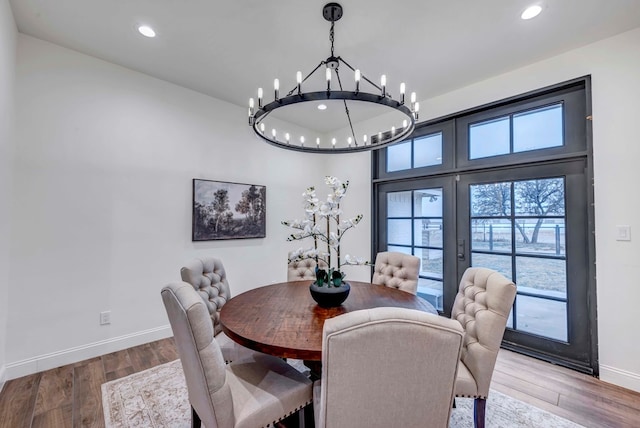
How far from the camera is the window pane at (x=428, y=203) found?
3462mm

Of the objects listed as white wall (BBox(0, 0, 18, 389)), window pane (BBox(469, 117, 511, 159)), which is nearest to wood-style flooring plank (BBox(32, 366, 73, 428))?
white wall (BBox(0, 0, 18, 389))

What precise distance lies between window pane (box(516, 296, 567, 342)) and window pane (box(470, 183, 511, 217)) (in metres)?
0.90

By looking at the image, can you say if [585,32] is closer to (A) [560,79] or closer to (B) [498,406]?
(A) [560,79]

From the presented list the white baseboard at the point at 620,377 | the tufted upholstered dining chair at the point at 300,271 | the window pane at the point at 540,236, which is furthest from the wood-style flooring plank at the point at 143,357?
the white baseboard at the point at 620,377

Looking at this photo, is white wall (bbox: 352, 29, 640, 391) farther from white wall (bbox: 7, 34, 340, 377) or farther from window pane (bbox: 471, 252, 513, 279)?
white wall (bbox: 7, 34, 340, 377)

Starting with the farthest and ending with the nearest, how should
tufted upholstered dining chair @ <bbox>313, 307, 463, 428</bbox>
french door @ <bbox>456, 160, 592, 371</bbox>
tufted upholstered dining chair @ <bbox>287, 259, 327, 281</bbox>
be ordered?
tufted upholstered dining chair @ <bbox>287, 259, 327, 281</bbox> < french door @ <bbox>456, 160, 592, 371</bbox> < tufted upholstered dining chair @ <bbox>313, 307, 463, 428</bbox>

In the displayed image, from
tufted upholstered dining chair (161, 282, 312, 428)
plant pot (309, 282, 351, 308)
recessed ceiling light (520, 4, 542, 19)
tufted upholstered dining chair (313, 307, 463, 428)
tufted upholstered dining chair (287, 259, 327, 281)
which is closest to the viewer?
tufted upholstered dining chair (313, 307, 463, 428)

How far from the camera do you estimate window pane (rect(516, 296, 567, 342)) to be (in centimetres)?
261

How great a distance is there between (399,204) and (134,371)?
134 inches

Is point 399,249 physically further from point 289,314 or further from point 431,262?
point 289,314

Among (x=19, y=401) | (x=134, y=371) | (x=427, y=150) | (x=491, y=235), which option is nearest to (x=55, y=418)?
(x=19, y=401)

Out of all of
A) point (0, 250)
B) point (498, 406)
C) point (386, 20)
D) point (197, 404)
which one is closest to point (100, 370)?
point (0, 250)

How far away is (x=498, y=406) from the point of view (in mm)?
1977

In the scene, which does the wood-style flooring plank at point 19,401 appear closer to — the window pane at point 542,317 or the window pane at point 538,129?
the window pane at point 542,317
